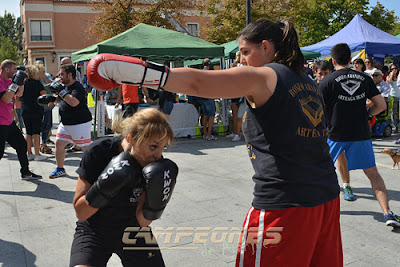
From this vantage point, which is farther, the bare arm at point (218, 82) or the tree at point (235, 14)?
the tree at point (235, 14)

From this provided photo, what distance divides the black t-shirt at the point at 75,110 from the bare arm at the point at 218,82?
4.61 meters

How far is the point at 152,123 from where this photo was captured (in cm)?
210

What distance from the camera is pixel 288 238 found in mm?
1784

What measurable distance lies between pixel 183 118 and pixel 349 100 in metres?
5.94

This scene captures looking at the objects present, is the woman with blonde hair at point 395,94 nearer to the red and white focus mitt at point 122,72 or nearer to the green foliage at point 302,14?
the red and white focus mitt at point 122,72

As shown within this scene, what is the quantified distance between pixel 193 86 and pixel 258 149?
1.78 ft

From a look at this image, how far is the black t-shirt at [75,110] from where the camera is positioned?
5.82 metres

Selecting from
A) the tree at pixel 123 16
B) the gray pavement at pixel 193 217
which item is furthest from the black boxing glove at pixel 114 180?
the tree at pixel 123 16

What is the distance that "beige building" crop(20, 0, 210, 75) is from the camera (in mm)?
38594

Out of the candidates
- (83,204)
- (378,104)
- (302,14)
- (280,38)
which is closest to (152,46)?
(378,104)

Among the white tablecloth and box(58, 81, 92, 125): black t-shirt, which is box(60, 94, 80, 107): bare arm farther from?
the white tablecloth

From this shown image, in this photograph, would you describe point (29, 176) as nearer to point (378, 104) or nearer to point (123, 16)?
point (378, 104)

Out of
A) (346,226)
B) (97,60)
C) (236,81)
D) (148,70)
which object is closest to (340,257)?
(236,81)

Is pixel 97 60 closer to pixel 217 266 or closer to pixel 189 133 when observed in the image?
pixel 217 266
